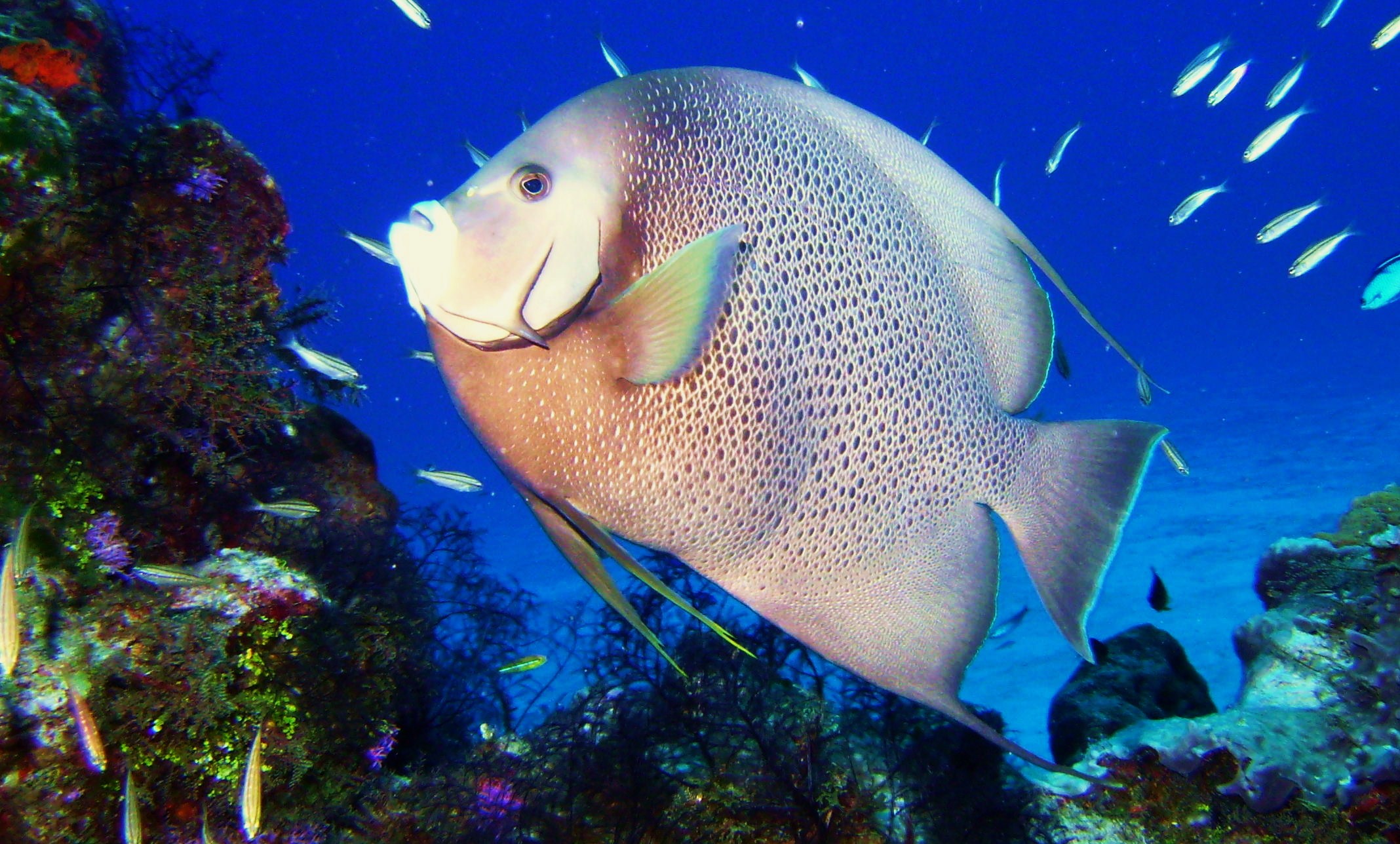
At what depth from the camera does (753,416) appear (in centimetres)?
109


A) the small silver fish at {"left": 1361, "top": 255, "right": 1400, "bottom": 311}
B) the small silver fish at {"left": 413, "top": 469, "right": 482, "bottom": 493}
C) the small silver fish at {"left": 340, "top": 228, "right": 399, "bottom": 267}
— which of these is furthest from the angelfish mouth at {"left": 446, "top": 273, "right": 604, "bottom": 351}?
the small silver fish at {"left": 1361, "top": 255, "right": 1400, "bottom": 311}

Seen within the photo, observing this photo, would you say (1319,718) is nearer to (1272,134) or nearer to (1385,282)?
(1385,282)

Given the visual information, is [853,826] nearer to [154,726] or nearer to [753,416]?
[753,416]

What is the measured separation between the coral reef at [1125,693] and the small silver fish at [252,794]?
138 inches

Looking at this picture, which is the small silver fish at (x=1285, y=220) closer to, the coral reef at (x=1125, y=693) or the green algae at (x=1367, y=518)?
the green algae at (x=1367, y=518)

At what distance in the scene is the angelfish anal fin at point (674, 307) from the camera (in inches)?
36.4

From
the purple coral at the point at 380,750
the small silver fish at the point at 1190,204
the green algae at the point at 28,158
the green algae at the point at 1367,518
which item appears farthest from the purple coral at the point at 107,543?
the small silver fish at the point at 1190,204

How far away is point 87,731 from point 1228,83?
7.80 meters

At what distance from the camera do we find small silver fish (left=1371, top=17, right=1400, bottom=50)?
4.57 metres

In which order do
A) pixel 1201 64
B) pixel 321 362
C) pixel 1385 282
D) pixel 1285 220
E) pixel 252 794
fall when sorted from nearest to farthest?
pixel 252 794
pixel 321 362
pixel 1385 282
pixel 1285 220
pixel 1201 64

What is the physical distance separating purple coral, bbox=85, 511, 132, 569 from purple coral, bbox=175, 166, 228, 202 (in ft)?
4.22

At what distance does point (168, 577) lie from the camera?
6.63 feet

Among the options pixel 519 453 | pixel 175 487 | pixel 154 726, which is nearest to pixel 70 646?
pixel 154 726

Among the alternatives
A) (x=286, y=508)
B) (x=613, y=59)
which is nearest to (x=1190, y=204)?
(x=613, y=59)
